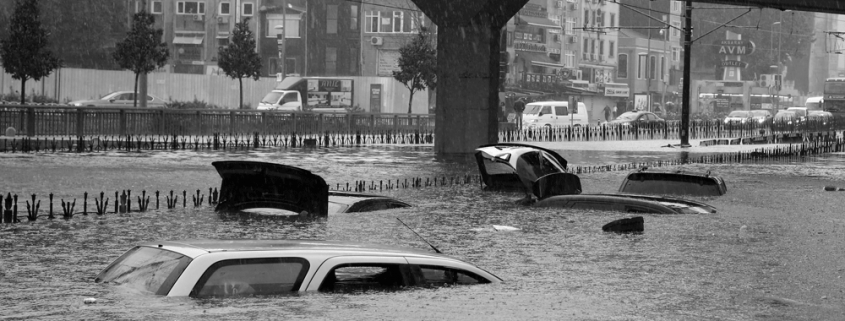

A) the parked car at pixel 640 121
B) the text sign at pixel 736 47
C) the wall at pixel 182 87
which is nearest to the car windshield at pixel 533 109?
the parked car at pixel 640 121

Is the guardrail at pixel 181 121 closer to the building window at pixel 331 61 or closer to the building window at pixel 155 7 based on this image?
the building window at pixel 331 61

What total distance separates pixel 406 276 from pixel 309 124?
139ft

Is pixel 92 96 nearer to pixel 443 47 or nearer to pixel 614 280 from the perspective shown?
pixel 443 47

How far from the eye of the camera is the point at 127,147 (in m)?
37.5

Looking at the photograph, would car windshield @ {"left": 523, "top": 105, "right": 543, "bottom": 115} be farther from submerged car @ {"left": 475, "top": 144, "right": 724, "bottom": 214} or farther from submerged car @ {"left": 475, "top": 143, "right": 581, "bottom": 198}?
submerged car @ {"left": 475, "top": 143, "right": 581, "bottom": 198}

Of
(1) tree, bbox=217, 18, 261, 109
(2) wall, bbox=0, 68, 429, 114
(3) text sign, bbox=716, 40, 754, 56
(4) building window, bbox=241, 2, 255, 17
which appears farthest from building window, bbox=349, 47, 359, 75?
(3) text sign, bbox=716, 40, 754, 56

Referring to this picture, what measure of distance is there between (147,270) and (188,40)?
3036 inches

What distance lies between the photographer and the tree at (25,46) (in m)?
44.7

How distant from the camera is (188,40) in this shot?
8506 cm

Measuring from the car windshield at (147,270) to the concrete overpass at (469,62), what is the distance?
88.7ft

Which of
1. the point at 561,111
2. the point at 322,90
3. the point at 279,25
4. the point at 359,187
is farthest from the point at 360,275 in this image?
the point at 279,25

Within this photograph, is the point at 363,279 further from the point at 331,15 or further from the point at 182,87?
the point at 331,15

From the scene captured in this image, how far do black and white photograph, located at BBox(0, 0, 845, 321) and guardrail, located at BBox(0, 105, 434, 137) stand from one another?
0.10 m

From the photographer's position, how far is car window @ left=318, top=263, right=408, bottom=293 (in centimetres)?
948
